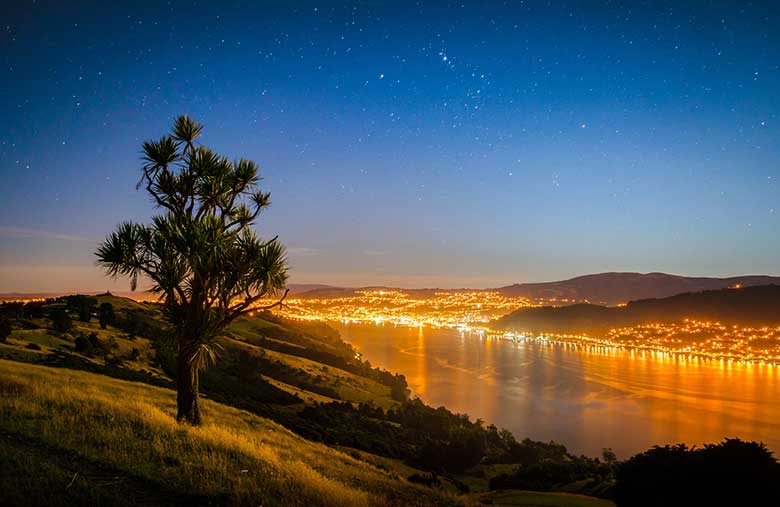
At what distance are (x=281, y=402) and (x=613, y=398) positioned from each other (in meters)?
65.6

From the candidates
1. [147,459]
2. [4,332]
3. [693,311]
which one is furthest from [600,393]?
[693,311]

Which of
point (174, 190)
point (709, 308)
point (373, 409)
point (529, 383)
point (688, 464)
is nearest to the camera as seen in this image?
point (688, 464)

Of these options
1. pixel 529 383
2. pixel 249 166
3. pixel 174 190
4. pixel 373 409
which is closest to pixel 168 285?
pixel 174 190

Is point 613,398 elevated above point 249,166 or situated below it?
below

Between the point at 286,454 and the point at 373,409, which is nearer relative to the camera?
the point at 286,454

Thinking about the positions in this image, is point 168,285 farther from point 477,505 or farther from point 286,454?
point 477,505

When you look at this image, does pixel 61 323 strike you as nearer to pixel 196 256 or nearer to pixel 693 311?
pixel 196 256

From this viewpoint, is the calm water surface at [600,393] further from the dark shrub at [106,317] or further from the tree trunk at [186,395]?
the tree trunk at [186,395]

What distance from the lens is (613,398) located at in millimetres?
82062

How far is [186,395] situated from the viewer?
42.9 ft

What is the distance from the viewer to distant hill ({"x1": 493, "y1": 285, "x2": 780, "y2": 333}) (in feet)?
484

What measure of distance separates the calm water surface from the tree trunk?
56188 mm

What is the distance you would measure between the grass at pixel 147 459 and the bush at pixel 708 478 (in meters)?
5.16

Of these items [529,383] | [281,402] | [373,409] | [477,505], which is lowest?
[529,383]
